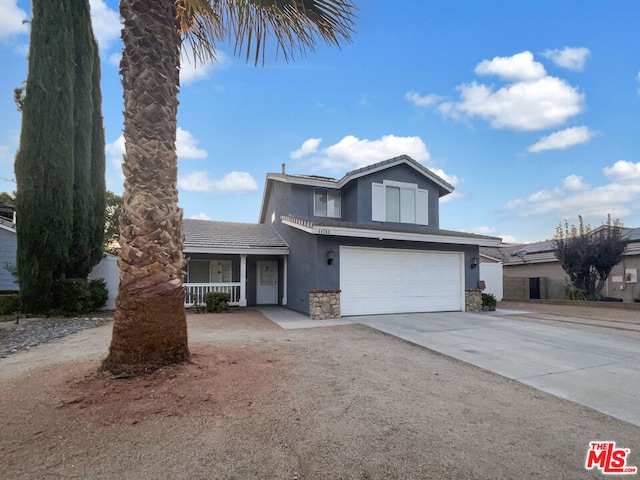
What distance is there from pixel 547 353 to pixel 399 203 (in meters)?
8.70

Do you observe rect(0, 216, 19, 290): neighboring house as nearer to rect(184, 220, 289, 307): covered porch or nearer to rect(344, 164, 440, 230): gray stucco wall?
rect(184, 220, 289, 307): covered porch

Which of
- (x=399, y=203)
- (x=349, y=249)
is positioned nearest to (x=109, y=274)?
(x=349, y=249)

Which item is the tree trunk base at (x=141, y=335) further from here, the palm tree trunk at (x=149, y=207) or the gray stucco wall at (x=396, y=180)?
the gray stucco wall at (x=396, y=180)

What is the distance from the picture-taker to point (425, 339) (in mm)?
7109

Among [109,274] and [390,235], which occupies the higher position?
[390,235]

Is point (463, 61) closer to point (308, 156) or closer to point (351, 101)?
point (351, 101)

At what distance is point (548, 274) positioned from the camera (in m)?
20.3

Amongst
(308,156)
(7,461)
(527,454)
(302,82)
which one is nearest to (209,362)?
(7,461)

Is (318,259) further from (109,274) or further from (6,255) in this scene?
(6,255)

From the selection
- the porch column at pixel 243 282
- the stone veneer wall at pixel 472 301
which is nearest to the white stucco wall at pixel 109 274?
the porch column at pixel 243 282

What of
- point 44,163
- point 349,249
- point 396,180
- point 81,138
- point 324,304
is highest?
point 81,138

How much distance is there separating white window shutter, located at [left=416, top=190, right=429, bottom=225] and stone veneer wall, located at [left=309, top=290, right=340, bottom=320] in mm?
5777

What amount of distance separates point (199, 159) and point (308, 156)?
227 inches

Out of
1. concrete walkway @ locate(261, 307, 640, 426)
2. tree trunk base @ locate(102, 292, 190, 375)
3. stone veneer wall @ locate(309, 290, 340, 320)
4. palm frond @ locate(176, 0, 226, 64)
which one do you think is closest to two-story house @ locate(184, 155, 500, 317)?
stone veneer wall @ locate(309, 290, 340, 320)
